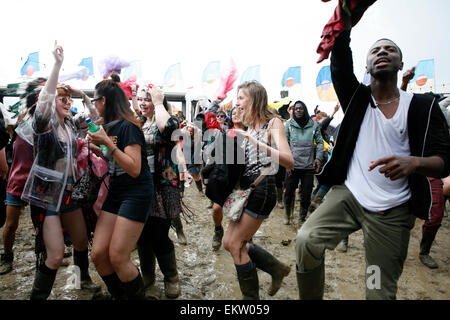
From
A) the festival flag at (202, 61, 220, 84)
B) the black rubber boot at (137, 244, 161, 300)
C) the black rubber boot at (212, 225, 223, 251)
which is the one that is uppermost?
the festival flag at (202, 61, 220, 84)

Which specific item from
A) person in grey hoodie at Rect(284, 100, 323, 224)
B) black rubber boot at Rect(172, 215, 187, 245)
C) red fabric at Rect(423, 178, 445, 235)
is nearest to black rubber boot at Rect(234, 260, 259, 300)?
black rubber boot at Rect(172, 215, 187, 245)

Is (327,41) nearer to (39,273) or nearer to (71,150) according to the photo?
(71,150)

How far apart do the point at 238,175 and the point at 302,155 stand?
2.89 meters

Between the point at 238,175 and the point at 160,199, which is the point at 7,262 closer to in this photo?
the point at 160,199

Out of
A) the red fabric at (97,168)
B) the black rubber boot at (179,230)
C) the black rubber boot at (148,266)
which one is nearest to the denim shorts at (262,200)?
the black rubber boot at (148,266)

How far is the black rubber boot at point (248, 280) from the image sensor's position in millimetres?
2311

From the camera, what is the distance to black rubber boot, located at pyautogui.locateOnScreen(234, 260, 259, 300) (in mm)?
2311

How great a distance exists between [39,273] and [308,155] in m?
4.34

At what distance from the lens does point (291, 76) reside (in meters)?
15.1

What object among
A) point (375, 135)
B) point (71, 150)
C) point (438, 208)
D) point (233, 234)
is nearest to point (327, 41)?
point (375, 135)

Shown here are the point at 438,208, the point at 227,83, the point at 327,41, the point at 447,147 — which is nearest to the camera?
the point at 447,147

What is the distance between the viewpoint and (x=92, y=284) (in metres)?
2.79

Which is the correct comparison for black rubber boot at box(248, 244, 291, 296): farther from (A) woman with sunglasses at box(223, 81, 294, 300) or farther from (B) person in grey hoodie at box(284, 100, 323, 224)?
(B) person in grey hoodie at box(284, 100, 323, 224)

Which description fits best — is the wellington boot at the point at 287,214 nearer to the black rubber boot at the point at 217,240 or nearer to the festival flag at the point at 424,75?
the black rubber boot at the point at 217,240
